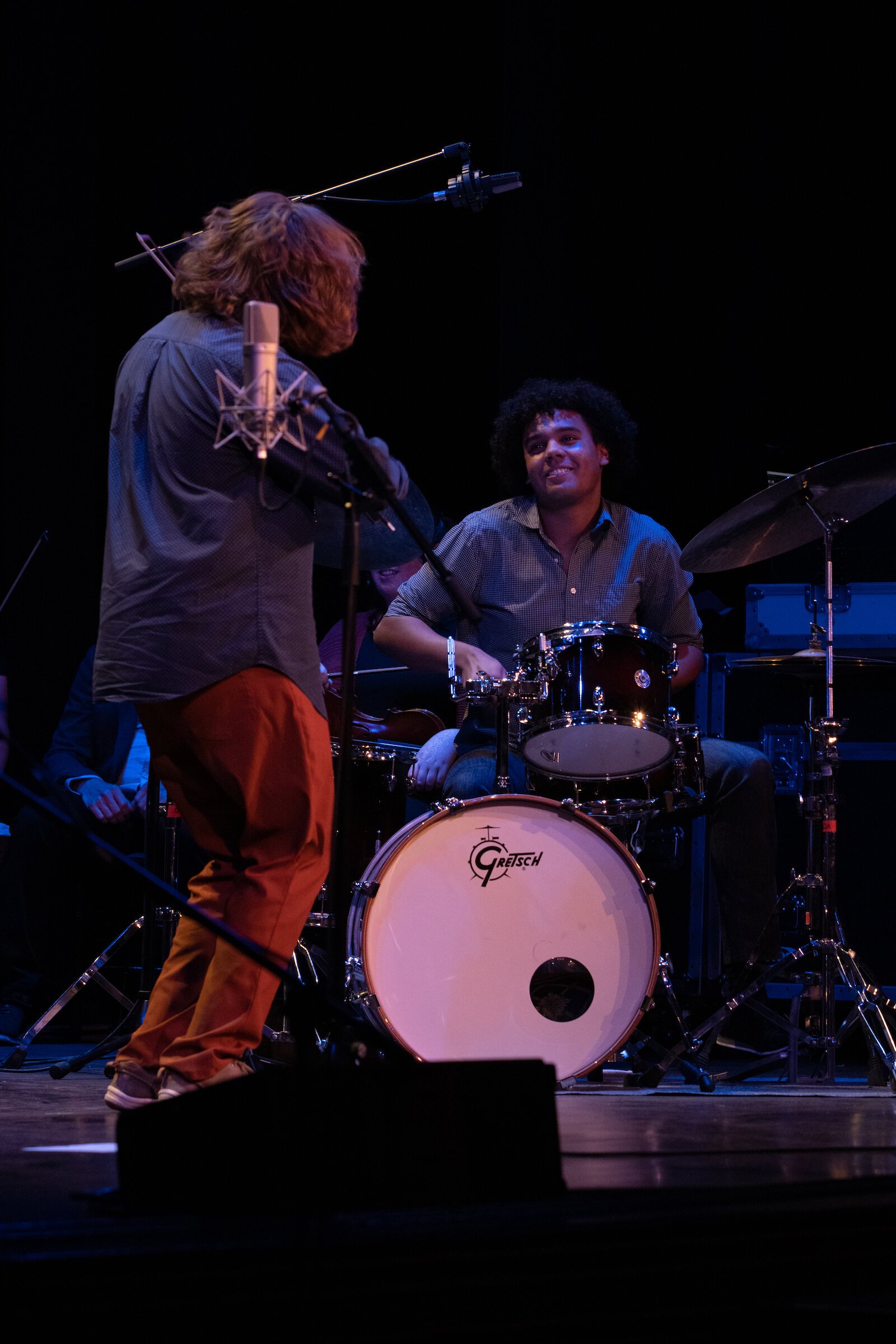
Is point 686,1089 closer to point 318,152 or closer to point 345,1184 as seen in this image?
point 345,1184

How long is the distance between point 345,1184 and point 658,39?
571 centimetres

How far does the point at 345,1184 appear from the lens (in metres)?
1.79

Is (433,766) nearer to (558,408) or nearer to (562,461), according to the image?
(562,461)

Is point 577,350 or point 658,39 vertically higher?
point 658,39

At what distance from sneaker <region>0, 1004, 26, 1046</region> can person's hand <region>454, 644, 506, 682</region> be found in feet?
7.41

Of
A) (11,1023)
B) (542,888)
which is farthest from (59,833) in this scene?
(542,888)

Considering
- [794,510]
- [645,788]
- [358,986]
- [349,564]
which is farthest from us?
[794,510]

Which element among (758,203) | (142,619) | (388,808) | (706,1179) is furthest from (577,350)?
(706,1179)

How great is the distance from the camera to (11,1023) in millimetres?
4922

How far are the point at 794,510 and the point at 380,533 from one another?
1.89 metres

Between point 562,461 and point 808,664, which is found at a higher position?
point 562,461

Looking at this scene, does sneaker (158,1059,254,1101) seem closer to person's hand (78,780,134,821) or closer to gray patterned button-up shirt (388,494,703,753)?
gray patterned button-up shirt (388,494,703,753)

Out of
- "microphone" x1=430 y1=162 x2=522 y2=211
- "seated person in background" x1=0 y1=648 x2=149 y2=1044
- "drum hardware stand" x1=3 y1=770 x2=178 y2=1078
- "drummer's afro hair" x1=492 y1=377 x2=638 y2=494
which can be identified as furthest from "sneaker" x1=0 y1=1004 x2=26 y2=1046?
"microphone" x1=430 y1=162 x2=522 y2=211

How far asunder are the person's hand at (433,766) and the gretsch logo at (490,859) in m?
0.50
